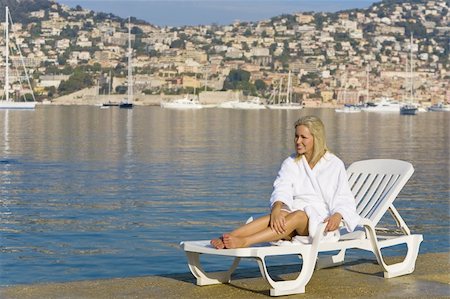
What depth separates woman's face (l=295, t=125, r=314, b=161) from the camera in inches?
230

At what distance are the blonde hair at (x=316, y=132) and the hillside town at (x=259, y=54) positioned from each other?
4750 inches

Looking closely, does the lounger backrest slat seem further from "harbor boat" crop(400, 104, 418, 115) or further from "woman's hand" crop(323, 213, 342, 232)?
"harbor boat" crop(400, 104, 418, 115)

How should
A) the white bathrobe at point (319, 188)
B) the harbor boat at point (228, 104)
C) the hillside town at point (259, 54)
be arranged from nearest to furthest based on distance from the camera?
1. the white bathrobe at point (319, 188)
2. the harbor boat at point (228, 104)
3. the hillside town at point (259, 54)

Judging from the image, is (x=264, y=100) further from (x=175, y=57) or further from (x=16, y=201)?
(x=16, y=201)

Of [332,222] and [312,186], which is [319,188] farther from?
[332,222]

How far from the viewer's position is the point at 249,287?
5836mm

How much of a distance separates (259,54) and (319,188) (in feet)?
520

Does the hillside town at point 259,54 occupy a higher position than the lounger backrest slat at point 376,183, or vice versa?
the hillside town at point 259,54

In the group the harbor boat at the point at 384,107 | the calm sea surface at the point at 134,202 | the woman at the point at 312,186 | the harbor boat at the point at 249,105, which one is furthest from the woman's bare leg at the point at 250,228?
the harbor boat at the point at 249,105

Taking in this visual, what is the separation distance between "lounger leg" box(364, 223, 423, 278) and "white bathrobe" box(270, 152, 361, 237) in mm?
194

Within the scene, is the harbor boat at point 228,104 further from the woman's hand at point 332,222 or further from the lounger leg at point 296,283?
the lounger leg at point 296,283

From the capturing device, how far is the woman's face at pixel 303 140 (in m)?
5.85

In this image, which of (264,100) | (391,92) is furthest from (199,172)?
(391,92)

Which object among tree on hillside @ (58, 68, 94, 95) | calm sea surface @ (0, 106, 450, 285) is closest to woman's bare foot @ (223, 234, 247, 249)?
calm sea surface @ (0, 106, 450, 285)
